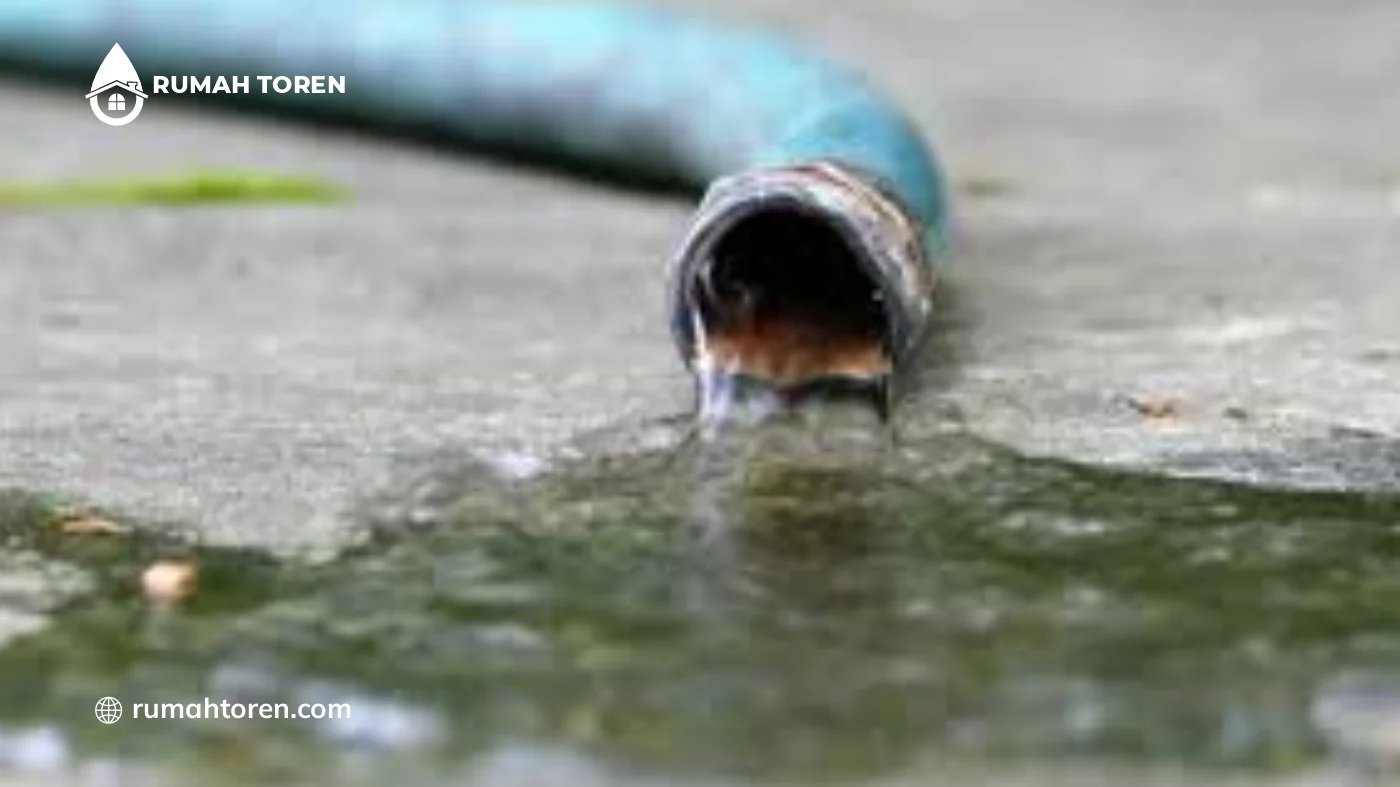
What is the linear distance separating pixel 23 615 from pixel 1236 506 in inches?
31.7

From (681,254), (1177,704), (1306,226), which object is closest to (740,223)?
(681,254)

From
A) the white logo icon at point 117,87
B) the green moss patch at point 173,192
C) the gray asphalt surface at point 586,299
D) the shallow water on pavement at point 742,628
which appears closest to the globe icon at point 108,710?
the shallow water on pavement at point 742,628

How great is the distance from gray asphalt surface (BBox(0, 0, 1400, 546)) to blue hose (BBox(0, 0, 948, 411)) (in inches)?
2.7

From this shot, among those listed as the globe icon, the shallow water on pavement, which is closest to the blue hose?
the shallow water on pavement

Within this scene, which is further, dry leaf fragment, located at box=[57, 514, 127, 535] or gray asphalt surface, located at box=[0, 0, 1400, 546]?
gray asphalt surface, located at box=[0, 0, 1400, 546]

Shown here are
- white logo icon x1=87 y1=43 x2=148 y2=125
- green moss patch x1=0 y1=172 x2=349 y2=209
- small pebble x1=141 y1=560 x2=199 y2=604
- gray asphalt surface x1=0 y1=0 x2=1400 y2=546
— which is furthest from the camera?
white logo icon x1=87 y1=43 x2=148 y2=125

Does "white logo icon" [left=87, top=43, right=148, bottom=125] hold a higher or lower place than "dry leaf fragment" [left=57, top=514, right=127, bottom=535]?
higher

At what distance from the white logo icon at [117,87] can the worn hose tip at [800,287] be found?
6.53 ft

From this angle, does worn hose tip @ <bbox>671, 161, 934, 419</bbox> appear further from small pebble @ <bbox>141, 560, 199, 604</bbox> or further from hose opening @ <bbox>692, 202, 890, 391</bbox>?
small pebble @ <bbox>141, 560, 199, 604</bbox>

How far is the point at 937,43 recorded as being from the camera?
4730 mm

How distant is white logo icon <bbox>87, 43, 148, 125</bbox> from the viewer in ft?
13.4

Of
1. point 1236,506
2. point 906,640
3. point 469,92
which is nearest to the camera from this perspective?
point 906,640

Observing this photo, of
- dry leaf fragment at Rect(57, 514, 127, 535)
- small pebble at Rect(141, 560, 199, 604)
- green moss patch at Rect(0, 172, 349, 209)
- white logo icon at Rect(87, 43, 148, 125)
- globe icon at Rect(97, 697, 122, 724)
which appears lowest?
globe icon at Rect(97, 697, 122, 724)

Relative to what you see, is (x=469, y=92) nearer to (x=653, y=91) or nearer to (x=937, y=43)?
(x=653, y=91)
